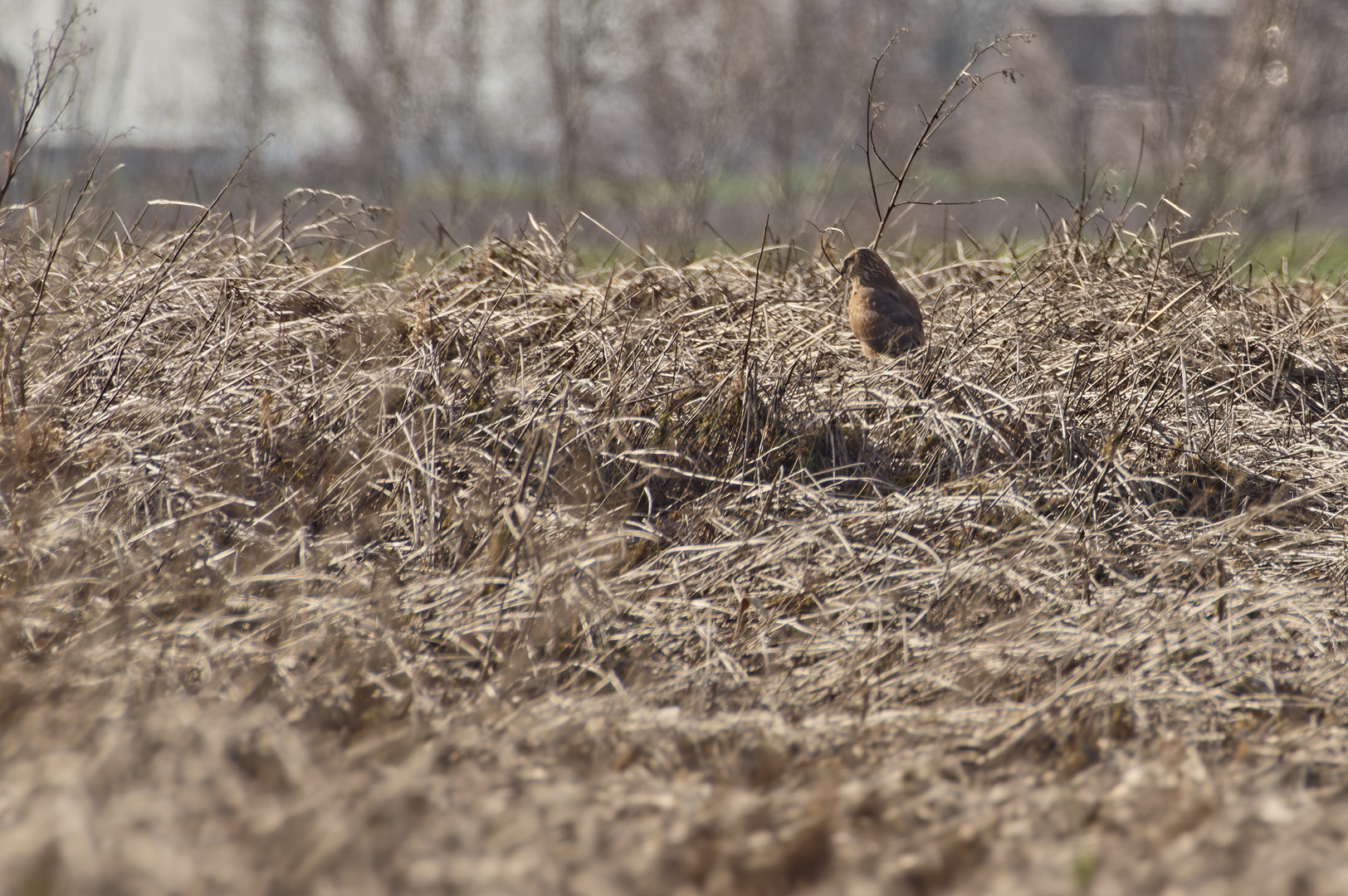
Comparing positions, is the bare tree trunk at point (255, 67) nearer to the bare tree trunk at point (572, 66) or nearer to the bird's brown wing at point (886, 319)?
the bare tree trunk at point (572, 66)

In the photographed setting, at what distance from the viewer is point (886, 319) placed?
4133 millimetres

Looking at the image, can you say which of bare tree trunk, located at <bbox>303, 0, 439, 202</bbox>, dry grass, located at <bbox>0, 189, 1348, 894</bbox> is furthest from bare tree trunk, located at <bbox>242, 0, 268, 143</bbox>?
dry grass, located at <bbox>0, 189, 1348, 894</bbox>

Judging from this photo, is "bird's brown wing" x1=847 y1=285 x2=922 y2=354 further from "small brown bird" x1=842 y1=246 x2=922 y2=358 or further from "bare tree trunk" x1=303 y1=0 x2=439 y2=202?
"bare tree trunk" x1=303 y1=0 x2=439 y2=202

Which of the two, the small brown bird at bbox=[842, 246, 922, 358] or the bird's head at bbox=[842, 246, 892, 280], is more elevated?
the bird's head at bbox=[842, 246, 892, 280]

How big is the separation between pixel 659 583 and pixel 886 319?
155cm

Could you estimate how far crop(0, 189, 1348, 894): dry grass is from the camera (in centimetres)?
202

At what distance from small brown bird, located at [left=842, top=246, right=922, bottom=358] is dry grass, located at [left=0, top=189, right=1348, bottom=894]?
163 millimetres

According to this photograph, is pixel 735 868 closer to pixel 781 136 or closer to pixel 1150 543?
pixel 1150 543

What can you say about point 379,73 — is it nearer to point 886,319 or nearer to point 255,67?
point 255,67

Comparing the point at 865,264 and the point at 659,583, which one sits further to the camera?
the point at 865,264

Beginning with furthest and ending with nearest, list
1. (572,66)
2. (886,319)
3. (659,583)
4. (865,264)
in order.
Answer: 1. (572,66)
2. (865,264)
3. (886,319)
4. (659,583)

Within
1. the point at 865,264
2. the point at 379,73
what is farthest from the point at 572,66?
the point at 865,264

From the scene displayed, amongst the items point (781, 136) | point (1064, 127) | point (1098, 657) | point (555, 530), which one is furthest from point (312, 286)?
point (1064, 127)

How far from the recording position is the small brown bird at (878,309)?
413cm
